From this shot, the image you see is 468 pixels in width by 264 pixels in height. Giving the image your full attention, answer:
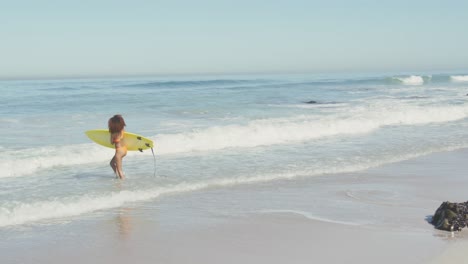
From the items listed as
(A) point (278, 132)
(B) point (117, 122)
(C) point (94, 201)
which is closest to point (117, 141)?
(B) point (117, 122)

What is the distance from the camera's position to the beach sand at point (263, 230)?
499cm

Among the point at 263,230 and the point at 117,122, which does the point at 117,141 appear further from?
the point at 263,230

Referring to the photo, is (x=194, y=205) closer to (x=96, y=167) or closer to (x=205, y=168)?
(x=205, y=168)

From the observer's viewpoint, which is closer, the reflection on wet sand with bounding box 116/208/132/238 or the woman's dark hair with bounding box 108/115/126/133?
the reflection on wet sand with bounding box 116/208/132/238

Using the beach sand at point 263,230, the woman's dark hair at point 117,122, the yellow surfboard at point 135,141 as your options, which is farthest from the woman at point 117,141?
the beach sand at point 263,230

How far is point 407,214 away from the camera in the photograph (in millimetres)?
6504

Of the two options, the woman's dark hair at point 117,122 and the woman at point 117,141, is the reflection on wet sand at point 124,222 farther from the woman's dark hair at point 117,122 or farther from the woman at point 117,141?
the woman's dark hair at point 117,122

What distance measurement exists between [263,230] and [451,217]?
2018 millimetres

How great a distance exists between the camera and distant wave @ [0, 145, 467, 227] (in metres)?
6.58

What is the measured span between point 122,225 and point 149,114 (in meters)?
15.6

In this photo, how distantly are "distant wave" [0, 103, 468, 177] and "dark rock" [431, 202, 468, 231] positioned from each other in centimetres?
706

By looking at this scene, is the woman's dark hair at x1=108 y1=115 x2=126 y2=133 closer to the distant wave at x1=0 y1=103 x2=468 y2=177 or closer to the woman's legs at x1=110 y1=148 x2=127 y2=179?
the woman's legs at x1=110 y1=148 x2=127 y2=179

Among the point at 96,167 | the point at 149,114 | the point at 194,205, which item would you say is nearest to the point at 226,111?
the point at 149,114

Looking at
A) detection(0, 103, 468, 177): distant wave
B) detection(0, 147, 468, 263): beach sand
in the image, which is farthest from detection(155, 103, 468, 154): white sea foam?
detection(0, 147, 468, 263): beach sand
